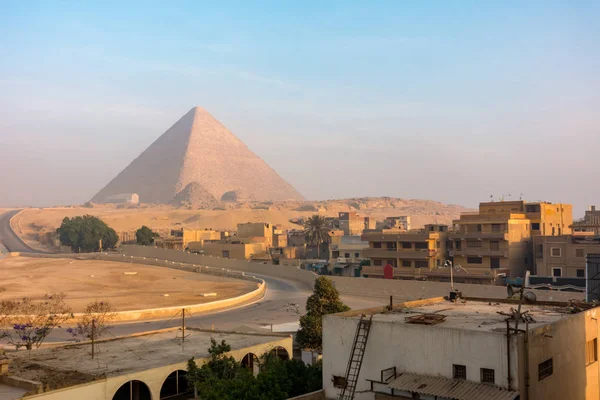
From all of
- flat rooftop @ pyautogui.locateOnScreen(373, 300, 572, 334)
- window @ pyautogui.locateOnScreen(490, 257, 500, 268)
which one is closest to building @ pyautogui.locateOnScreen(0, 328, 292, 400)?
flat rooftop @ pyautogui.locateOnScreen(373, 300, 572, 334)

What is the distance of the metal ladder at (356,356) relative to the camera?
13.6m

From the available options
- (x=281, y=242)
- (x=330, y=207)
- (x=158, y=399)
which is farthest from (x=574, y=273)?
(x=330, y=207)

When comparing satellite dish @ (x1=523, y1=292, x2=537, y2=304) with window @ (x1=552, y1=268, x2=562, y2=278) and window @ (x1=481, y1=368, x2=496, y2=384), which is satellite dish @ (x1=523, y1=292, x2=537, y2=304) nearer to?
window @ (x1=481, y1=368, x2=496, y2=384)

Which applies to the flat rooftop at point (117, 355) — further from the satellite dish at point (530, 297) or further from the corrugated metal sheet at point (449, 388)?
the satellite dish at point (530, 297)

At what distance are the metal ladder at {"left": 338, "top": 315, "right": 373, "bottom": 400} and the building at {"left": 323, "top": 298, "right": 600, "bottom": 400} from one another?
0.35 ft

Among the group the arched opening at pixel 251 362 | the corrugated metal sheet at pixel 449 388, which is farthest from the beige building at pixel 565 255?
the corrugated metal sheet at pixel 449 388

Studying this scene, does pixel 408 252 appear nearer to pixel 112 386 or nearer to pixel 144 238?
pixel 112 386

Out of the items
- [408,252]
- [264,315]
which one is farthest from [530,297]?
[408,252]

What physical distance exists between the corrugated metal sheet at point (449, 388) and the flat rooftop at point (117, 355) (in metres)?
7.73

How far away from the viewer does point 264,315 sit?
140ft

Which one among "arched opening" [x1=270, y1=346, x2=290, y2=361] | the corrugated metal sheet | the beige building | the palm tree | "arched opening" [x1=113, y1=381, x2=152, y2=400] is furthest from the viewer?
the palm tree

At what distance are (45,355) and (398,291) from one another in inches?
1299

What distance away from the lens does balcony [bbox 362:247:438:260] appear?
2000 inches

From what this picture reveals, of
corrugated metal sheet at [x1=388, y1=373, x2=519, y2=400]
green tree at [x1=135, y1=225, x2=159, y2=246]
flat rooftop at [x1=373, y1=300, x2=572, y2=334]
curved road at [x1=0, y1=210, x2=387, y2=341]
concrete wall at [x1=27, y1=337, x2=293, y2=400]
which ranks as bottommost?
curved road at [x1=0, y1=210, x2=387, y2=341]
